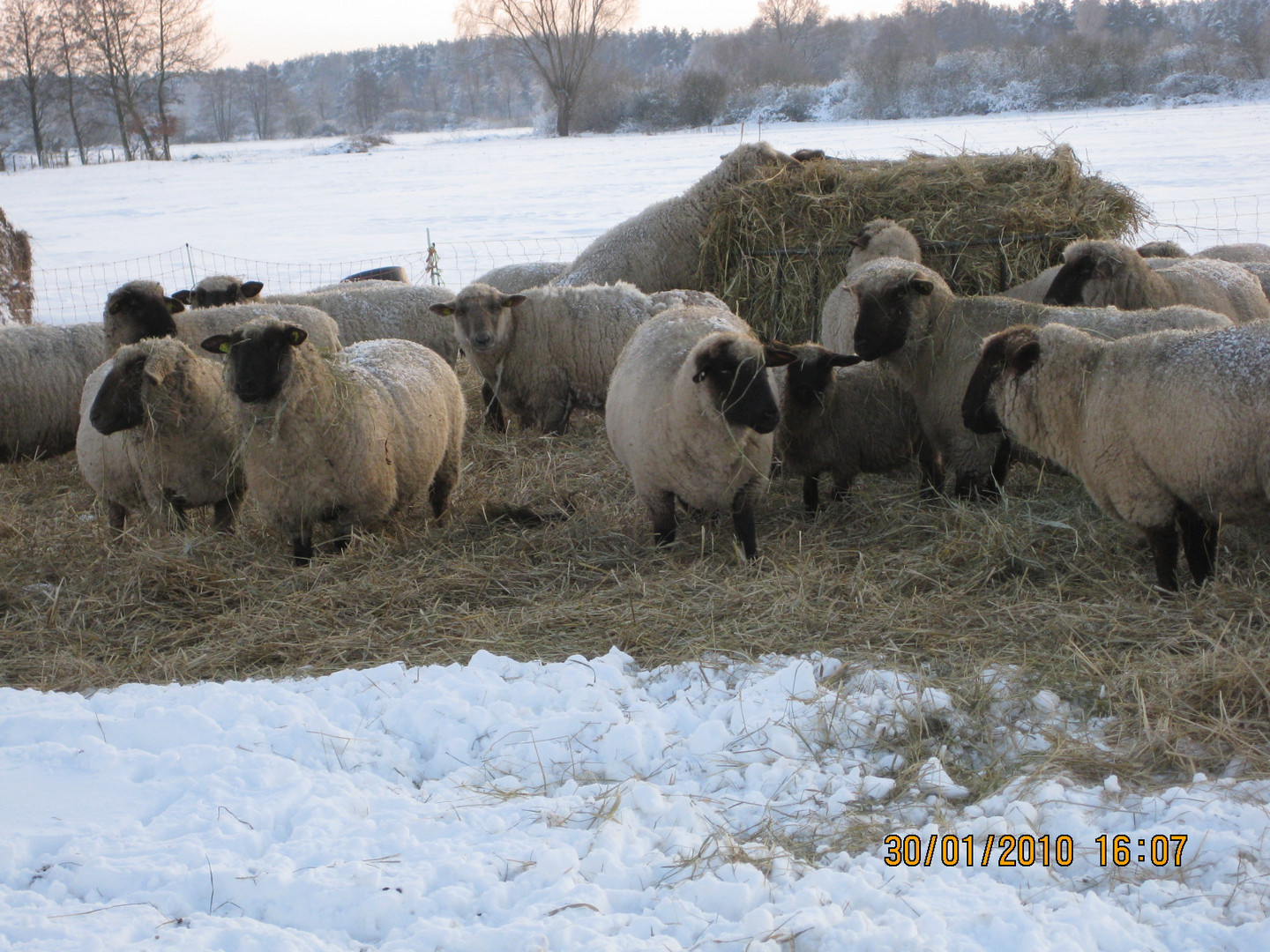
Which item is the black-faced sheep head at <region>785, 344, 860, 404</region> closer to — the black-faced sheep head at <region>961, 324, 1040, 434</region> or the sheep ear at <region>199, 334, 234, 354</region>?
the black-faced sheep head at <region>961, 324, 1040, 434</region>

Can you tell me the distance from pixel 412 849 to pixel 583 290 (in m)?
6.30

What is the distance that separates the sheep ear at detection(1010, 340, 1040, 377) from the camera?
471 cm

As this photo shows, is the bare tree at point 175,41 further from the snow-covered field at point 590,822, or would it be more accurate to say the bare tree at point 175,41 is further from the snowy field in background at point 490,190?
the snow-covered field at point 590,822

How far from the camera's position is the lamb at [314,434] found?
5336 mm

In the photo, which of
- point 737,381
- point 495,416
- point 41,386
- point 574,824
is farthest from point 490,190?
point 574,824

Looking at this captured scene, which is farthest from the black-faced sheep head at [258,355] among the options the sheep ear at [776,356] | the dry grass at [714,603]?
the sheep ear at [776,356]

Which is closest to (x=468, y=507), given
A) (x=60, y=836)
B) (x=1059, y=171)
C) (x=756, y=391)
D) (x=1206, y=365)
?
(x=756, y=391)

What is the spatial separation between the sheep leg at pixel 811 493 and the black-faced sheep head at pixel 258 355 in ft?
10.1

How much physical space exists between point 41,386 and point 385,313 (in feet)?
9.42

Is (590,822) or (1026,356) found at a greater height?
(1026,356)

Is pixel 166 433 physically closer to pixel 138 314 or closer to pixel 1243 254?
pixel 138 314

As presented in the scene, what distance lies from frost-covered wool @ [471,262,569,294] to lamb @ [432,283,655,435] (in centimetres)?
182

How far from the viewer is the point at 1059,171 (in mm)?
8727

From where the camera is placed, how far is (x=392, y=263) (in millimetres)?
18141
